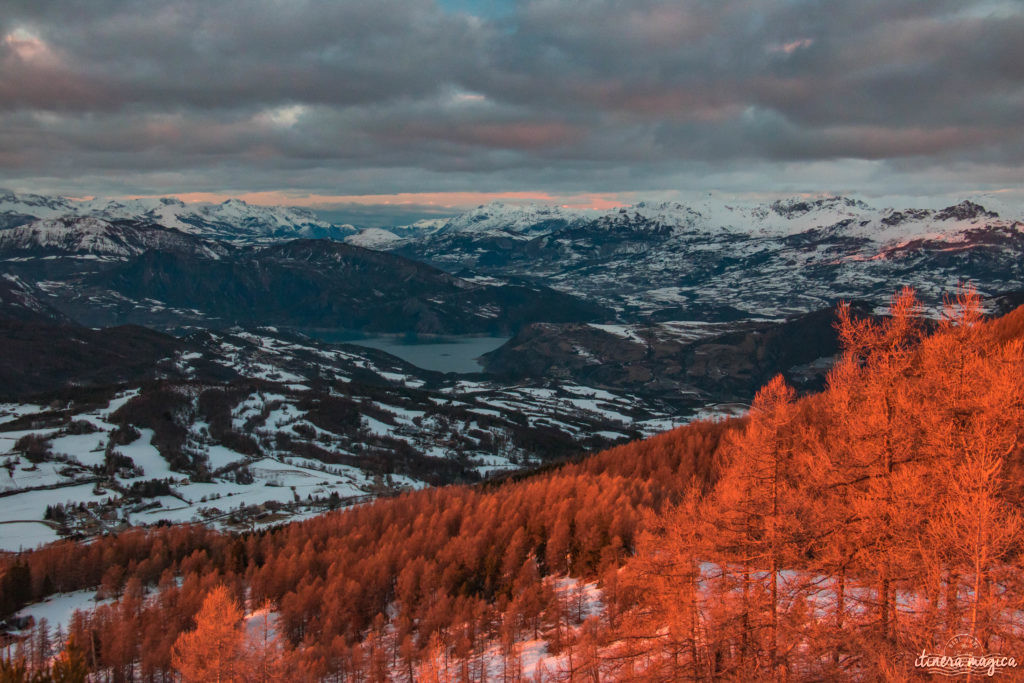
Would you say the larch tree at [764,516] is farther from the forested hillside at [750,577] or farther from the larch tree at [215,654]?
the larch tree at [215,654]

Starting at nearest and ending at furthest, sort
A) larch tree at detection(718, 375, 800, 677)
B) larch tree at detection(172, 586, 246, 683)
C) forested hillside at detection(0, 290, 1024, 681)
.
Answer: forested hillside at detection(0, 290, 1024, 681) → larch tree at detection(718, 375, 800, 677) → larch tree at detection(172, 586, 246, 683)

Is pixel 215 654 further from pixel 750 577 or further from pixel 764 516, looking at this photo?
pixel 764 516

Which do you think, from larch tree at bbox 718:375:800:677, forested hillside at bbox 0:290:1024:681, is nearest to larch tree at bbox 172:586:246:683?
forested hillside at bbox 0:290:1024:681

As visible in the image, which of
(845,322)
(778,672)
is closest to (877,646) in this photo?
(778,672)

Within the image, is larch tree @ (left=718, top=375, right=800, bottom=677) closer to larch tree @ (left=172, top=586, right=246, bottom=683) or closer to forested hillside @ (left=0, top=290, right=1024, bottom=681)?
forested hillside @ (left=0, top=290, right=1024, bottom=681)

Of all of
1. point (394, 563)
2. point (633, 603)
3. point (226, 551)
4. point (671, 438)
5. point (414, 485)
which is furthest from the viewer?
point (414, 485)

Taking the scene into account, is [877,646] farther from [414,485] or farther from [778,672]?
[414,485]

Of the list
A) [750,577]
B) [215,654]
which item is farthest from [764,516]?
[215,654]

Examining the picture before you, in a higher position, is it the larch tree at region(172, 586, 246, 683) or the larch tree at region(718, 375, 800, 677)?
the larch tree at region(718, 375, 800, 677)

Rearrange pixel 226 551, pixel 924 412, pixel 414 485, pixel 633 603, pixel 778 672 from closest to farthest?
pixel 778 672
pixel 924 412
pixel 633 603
pixel 226 551
pixel 414 485

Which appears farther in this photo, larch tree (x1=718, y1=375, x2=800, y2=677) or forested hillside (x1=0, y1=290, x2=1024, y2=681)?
larch tree (x1=718, y1=375, x2=800, y2=677)
